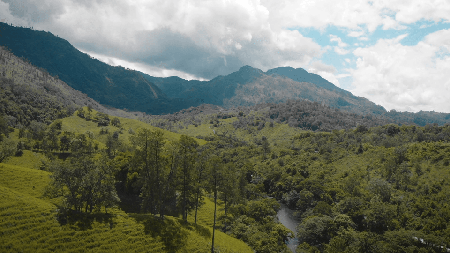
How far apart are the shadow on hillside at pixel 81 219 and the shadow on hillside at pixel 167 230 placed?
5.78m

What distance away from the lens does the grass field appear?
30.1 metres

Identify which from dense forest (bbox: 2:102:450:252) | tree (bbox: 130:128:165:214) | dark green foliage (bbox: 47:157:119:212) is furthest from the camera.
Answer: dense forest (bbox: 2:102:450:252)

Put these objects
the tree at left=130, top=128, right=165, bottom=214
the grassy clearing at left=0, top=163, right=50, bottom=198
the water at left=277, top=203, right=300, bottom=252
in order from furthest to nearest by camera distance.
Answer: the water at left=277, top=203, right=300, bottom=252 → the grassy clearing at left=0, top=163, right=50, bottom=198 → the tree at left=130, top=128, right=165, bottom=214

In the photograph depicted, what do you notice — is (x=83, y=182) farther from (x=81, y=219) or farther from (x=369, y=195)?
(x=369, y=195)

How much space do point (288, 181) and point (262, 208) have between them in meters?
39.5

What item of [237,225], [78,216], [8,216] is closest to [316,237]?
[237,225]

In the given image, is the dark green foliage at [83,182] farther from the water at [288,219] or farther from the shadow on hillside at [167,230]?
the water at [288,219]

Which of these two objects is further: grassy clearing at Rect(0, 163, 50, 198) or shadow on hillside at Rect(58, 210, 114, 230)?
grassy clearing at Rect(0, 163, 50, 198)

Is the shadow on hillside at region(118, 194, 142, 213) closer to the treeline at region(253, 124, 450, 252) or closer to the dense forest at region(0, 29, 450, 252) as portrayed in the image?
the dense forest at region(0, 29, 450, 252)

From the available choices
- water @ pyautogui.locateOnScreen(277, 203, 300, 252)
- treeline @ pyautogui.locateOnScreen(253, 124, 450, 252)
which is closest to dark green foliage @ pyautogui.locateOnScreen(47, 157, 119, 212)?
treeline @ pyautogui.locateOnScreen(253, 124, 450, 252)

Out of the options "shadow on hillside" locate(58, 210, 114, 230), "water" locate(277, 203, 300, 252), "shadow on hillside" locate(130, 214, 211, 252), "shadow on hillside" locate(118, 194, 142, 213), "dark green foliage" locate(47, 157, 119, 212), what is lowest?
"water" locate(277, 203, 300, 252)

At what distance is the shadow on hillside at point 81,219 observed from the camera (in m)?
34.3

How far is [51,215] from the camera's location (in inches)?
1342

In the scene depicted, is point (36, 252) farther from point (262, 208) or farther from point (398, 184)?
point (398, 184)
